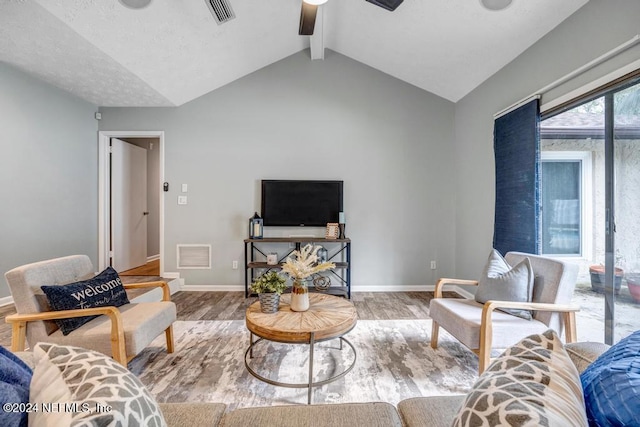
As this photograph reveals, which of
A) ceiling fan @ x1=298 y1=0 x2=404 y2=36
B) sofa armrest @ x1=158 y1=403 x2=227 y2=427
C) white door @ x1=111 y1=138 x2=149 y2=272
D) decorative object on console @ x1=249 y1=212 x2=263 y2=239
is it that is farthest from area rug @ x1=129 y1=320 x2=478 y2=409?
ceiling fan @ x1=298 y1=0 x2=404 y2=36

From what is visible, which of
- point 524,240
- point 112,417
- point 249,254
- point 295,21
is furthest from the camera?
point 249,254

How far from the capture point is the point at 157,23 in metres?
2.71

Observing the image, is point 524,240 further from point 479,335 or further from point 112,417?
point 112,417

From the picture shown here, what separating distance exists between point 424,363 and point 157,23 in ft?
12.4

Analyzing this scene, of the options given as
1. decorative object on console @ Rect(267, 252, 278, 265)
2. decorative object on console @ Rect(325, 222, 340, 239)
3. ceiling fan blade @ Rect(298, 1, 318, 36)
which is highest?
ceiling fan blade @ Rect(298, 1, 318, 36)

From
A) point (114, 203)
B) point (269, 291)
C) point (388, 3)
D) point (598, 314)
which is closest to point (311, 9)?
point (388, 3)

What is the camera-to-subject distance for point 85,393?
60cm

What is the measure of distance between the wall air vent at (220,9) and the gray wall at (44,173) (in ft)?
7.80

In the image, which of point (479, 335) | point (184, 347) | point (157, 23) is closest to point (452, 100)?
point (479, 335)

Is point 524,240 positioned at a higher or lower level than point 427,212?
lower

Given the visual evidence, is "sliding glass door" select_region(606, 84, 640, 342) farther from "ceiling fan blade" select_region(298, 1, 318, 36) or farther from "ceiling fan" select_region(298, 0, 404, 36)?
"ceiling fan blade" select_region(298, 1, 318, 36)

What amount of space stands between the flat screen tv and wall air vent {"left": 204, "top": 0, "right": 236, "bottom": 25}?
191cm

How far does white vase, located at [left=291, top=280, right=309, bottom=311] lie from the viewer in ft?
6.55

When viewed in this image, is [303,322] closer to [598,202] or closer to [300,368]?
[300,368]
